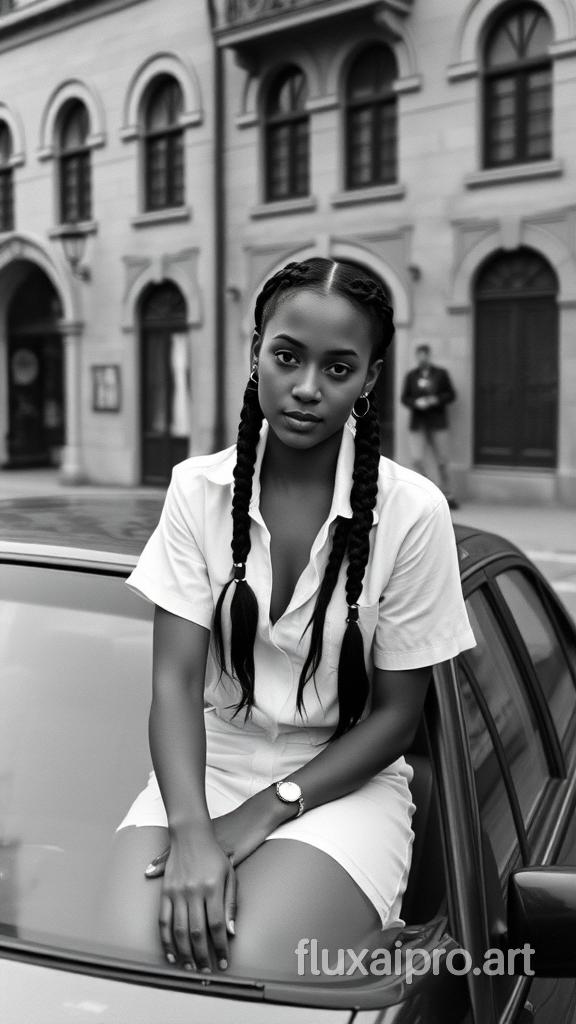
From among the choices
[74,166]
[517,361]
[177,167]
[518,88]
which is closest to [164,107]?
[177,167]

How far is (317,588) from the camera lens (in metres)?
1.87

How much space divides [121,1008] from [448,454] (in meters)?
15.2

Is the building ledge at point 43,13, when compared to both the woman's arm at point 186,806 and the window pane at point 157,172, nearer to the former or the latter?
the window pane at point 157,172

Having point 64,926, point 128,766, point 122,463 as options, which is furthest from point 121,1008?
point 122,463

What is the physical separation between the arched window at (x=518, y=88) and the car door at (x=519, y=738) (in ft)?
44.8

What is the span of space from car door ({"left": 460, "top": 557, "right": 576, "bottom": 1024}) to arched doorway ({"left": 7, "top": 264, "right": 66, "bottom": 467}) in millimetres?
22668

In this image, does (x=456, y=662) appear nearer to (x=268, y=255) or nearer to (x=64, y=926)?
(x=64, y=926)

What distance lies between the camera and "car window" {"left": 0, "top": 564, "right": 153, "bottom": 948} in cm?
224

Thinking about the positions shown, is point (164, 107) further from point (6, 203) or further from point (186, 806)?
point (186, 806)

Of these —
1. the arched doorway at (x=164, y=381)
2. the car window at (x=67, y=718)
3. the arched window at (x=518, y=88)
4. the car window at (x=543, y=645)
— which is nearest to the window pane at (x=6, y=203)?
the arched doorway at (x=164, y=381)

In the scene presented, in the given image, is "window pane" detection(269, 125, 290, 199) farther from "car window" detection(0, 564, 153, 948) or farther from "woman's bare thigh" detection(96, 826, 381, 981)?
"woman's bare thigh" detection(96, 826, 381, 981)

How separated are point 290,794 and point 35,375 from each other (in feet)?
80.1

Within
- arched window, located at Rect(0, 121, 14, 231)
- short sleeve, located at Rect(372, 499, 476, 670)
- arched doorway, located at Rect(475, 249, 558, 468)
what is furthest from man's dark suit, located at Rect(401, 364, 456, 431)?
short sleeve, located at Rect(372, 499, 476, 670)

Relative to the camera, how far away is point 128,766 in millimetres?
2377
